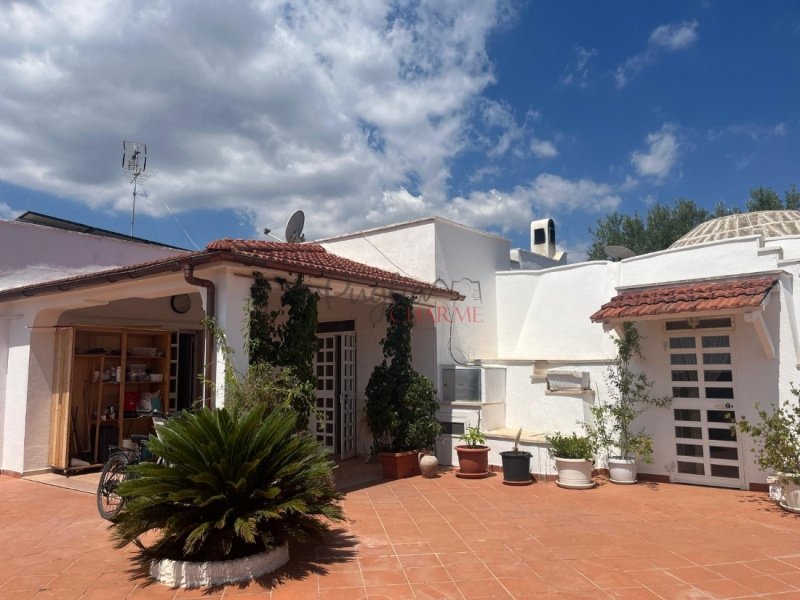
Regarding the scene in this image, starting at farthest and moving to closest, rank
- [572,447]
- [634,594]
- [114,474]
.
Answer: [572,447]
[114,474]
[634,594]

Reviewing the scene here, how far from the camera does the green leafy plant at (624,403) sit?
911 cm

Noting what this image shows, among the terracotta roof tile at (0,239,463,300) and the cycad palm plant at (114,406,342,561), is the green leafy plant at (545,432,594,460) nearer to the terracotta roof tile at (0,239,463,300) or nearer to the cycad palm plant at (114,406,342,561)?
the terracotta roof tile at (0,239,463,300)

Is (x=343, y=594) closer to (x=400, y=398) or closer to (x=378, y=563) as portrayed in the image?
(x=378, y=563)

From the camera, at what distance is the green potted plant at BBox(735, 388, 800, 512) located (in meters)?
7.07

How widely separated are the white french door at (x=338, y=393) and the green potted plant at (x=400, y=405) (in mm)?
1308

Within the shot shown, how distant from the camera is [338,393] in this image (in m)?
11.3

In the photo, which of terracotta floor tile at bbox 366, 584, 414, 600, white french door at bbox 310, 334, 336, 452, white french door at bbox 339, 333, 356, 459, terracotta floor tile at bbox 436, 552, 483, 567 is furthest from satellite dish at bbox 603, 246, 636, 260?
terracotta floor tile at bbox 366, 584, 414, 600

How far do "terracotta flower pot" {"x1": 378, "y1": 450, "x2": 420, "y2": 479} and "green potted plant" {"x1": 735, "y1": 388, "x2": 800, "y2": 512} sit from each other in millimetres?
5187

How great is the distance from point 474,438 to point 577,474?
1904 mm

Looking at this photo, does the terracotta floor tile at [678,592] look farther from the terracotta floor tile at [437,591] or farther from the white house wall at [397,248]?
the white house wall at [397,248]

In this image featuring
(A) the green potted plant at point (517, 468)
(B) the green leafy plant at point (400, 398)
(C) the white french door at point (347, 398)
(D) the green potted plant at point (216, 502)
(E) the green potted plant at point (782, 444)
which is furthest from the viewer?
(C) the white french door at point (347, 398)

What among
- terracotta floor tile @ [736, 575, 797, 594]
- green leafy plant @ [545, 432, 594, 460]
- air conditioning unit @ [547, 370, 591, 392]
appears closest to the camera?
terracotta floor tile @ [736, 575, 797, 594]

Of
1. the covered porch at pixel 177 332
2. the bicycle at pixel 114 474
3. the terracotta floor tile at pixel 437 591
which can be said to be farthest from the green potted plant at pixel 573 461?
the bicycle at pixel 114 474

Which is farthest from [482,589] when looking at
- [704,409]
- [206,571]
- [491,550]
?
[704,409]
